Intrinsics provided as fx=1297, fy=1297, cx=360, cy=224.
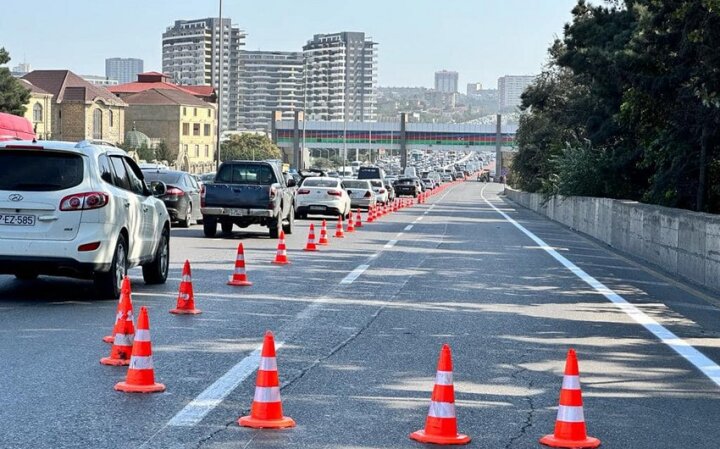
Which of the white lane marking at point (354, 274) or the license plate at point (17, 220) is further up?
the license plate at point (17, 220)

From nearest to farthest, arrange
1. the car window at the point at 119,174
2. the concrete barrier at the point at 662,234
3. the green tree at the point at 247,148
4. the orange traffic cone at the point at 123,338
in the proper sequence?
the orange traffic cone at the point at 123,338 < the car window at the point at 119,174 < the concrete barrier at the point at 662,234 < the green tree at the point at 247,148

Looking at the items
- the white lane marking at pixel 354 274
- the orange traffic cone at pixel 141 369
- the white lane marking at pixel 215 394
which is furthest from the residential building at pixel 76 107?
the orange traffic cone at pixel 141 369

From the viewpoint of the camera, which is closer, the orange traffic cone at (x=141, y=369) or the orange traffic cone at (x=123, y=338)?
the orange traffic cone at (x=141, y=369)

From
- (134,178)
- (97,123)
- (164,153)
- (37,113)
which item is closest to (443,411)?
(134,178)

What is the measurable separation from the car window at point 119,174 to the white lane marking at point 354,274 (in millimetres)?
3749

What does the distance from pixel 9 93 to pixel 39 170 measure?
68.7 m

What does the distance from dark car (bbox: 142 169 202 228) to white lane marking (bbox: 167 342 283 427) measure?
21674mm

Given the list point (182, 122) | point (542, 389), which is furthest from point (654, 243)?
point (182, 122)

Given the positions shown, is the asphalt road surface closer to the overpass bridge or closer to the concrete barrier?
the concrete barrier

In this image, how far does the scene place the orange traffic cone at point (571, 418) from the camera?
24.1ft

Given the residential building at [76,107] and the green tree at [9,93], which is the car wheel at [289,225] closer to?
→ the green tree at [9,93]

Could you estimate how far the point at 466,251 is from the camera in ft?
87.8

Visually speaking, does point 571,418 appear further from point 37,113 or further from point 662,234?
point 37,113

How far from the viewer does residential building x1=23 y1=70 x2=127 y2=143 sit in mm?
108062
